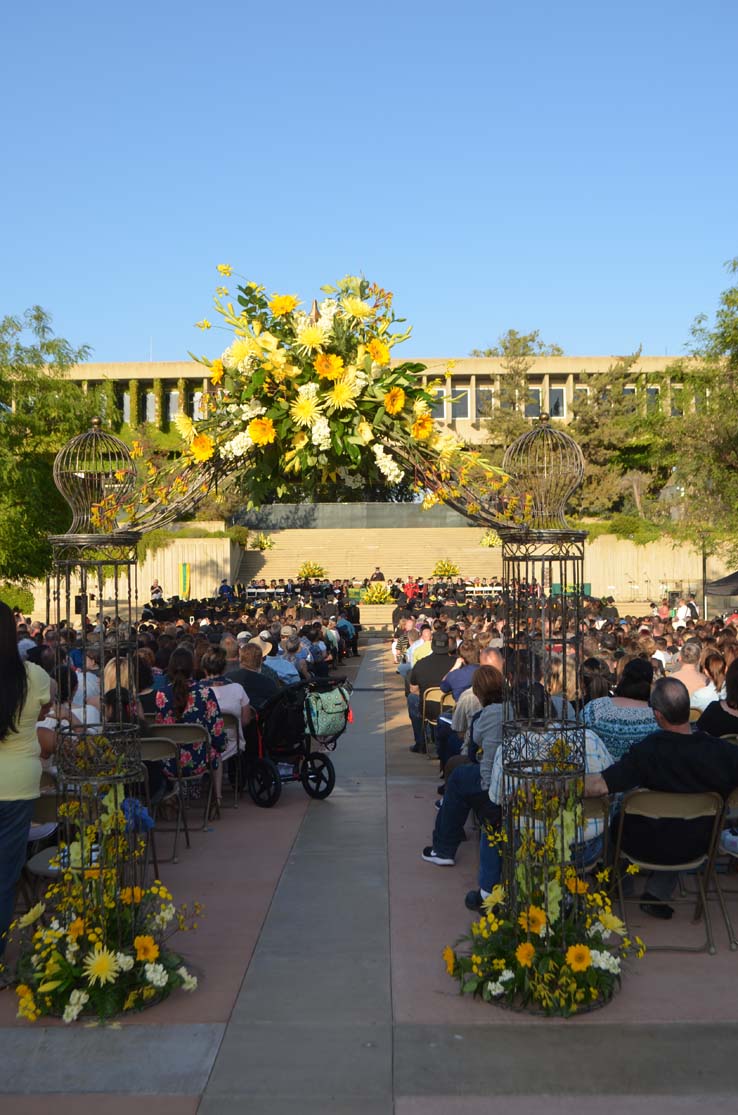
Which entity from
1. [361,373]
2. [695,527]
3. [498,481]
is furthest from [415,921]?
[695,527]

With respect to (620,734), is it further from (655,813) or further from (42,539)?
(42,539)

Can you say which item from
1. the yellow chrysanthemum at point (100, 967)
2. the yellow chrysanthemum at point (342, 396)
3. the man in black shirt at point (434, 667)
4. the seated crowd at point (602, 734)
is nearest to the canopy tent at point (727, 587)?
the man in black shirt at point (434, 667)

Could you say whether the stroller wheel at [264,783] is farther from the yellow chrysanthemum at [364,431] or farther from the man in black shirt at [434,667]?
the yellow chrysanthemum at [364,431]

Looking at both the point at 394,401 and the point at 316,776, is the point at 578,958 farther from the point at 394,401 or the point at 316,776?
the point at 316,776

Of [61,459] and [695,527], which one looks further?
[695,527]

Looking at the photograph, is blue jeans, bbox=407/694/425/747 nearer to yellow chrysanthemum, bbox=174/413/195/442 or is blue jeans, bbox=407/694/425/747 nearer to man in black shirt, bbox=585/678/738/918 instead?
man in black shirt, bbox=585/678/738/918

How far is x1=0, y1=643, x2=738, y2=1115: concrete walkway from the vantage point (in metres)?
4.03

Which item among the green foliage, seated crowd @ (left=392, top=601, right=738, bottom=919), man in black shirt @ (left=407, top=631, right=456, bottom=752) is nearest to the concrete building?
the green foliage

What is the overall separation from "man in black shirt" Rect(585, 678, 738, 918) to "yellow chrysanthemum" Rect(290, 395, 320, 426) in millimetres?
2336

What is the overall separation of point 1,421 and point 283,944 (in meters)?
20.1

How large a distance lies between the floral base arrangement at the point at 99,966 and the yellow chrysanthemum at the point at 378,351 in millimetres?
2807

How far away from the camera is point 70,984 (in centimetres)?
482

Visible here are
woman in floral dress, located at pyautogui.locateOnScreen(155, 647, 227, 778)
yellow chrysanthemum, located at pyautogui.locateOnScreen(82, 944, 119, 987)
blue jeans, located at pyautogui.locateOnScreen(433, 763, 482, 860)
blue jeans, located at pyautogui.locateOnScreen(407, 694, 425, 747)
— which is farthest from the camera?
blue jeans, located at pyautogui.locateOnScreen(407, 694, 425, 747)

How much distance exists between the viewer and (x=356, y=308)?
554 centimetres
